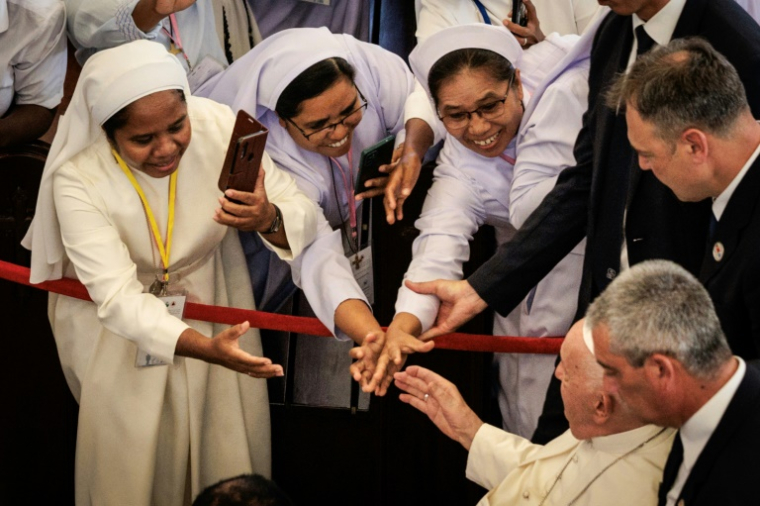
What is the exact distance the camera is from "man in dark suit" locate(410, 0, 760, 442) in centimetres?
296

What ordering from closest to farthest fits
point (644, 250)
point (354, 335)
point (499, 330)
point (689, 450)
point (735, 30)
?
1. point (689, 450)
2. point (735, 30)
3. point (644, 250)
4. point (354, 335)
5. point (499, 330)

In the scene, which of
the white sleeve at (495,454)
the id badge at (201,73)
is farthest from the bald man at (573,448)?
the id badge at (201,73)

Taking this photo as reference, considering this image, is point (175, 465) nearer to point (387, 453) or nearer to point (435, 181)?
point (387, 453)

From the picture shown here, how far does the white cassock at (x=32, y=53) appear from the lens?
4.03m

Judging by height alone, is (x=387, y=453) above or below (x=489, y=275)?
below

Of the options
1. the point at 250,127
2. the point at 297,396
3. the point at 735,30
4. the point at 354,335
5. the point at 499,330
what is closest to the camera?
the point at 735,30

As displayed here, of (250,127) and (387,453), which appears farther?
(387,453)

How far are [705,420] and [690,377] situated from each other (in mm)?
96

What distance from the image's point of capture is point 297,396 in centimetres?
453

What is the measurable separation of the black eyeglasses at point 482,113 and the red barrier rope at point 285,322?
2.53ft

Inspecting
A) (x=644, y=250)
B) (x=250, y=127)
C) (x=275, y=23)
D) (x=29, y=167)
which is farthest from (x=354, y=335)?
(x=275, y=23)

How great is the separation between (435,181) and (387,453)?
1200mm

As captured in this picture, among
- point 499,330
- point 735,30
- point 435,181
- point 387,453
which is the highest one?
point 735,30

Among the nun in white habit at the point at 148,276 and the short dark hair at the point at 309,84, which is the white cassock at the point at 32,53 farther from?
the short dark hair at the point at 309,84
